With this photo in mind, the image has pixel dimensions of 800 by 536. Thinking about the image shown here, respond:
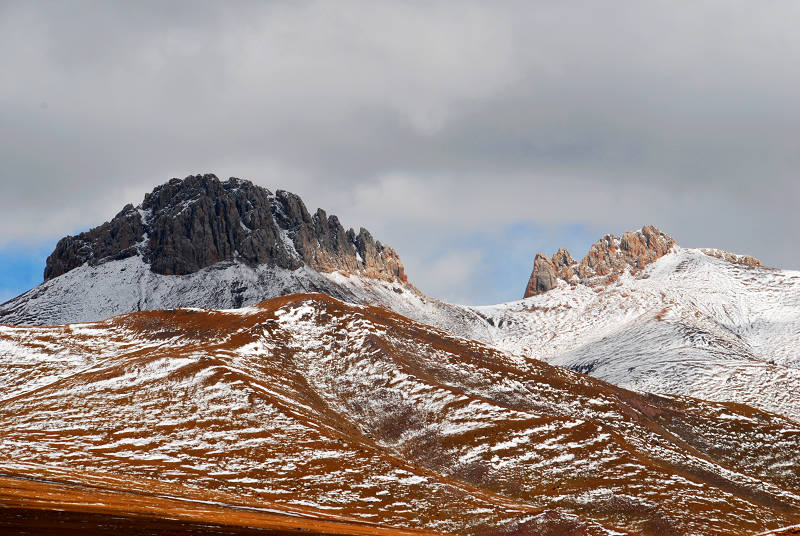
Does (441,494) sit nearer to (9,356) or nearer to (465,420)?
(465,420)

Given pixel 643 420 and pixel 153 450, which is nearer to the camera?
pixel 153 450

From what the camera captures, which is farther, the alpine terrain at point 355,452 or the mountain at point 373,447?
the mountain at point 373,447

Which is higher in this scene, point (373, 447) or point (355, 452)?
point (373, 447)

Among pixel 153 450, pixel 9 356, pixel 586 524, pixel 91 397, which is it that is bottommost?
pixel 586 524

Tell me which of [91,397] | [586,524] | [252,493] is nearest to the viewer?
[586,524]

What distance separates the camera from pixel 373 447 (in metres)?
147

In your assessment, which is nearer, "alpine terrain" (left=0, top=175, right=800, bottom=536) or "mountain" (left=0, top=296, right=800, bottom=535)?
"alpine terrain" (left=0, top=175, right=800, bottom=536)

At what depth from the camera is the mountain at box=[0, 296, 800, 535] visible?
10594 centimetres

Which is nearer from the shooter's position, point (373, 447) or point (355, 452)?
point (355, 452)

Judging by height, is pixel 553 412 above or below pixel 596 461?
above

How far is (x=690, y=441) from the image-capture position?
181 metres

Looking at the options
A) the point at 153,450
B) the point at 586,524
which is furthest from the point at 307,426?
the point at 586,524

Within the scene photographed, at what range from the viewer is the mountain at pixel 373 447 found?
106m

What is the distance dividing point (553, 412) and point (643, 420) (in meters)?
22.9
